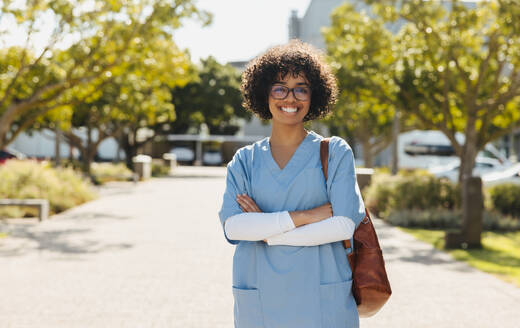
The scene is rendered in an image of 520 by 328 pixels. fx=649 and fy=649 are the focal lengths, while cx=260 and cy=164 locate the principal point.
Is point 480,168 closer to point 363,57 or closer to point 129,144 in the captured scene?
point 363,57

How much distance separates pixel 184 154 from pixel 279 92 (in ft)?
200

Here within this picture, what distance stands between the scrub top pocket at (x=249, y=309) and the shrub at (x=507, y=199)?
43.3 feet

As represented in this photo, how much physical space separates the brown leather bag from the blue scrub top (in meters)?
0.03

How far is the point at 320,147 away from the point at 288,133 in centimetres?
17

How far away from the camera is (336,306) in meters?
2.57

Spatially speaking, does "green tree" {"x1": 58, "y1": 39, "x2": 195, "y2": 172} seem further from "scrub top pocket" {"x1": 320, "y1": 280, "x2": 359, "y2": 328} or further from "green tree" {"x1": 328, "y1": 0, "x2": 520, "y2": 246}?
"scrub top pocket" {"x1": 320, "y1": 280, "x2": 359, "y2": 328}

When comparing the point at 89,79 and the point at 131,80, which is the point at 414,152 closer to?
the point at 131,80

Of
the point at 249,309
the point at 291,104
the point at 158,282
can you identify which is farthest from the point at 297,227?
the point at 158,282

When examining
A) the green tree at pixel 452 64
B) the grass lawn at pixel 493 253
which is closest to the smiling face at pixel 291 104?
the grass lawn at pixel 493 253

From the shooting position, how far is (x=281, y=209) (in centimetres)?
268

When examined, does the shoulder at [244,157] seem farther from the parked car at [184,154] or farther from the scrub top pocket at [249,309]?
the parked car at [184,154]

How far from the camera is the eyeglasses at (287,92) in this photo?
2.80 m

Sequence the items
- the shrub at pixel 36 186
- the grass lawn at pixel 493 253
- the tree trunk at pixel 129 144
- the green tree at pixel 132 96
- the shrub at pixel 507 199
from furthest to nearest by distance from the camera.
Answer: the tree trunk at pixel 129 144 < the green tree at pixel 132 96 < the shrub at pixel 36 186 < the shrub at pixel 507 199 < the grass lawn at pixel 493 253

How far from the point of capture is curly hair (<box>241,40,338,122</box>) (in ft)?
9.35
